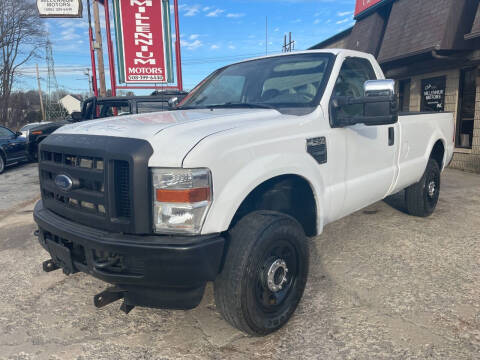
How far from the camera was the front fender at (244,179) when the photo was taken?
6.88 feet

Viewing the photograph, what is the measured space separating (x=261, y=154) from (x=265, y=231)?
49 cm

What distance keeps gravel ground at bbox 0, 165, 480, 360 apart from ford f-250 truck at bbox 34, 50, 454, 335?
0.92ft

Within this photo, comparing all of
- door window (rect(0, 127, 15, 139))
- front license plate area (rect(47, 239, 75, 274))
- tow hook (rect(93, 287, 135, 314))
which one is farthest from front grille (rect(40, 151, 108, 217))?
door window (rect(0, 127, 15, 139))

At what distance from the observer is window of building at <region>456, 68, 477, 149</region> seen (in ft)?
30.2

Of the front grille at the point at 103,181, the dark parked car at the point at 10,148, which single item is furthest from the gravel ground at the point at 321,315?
the dark parked car at the point at 10,148

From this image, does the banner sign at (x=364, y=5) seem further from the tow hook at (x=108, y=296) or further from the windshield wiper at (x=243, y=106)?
the tow hook at (x=108, y=296)

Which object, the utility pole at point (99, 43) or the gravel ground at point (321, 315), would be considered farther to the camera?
the utility pole at point (99, 43)

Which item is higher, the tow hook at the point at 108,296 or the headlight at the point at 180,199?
the headlight at the point at 180,199

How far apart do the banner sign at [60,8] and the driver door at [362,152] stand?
13.3 m

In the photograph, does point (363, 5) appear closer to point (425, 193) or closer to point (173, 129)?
point (425, 193)

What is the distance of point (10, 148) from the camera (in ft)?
37.0

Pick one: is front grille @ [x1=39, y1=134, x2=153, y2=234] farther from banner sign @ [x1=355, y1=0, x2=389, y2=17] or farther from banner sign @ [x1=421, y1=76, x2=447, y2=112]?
banner sign @ [x1=355, y1=0, x2=389, y2=17]

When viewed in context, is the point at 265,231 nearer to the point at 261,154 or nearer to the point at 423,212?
the point at 261,154

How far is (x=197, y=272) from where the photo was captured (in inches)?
80.3
